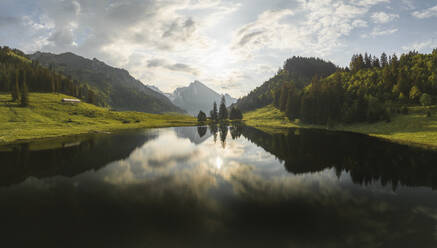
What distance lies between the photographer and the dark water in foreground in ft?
37.6

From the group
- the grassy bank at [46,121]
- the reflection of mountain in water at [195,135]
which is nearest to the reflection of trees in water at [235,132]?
the reflection of mountain in water at [195,135]

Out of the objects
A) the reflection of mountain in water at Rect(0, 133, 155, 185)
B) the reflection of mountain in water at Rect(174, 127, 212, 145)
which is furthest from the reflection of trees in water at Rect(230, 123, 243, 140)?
the reflection of mountain in water at Rect(0, 133, 155, 185)

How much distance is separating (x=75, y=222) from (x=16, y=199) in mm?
9372

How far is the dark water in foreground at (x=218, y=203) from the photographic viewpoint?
1145cm

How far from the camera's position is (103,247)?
10531 millimetres

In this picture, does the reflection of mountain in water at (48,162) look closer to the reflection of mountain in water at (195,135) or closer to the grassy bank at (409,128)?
the reflection of mountain in water at (195,135)

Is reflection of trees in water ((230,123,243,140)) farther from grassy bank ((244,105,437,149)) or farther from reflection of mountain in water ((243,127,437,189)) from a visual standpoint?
grassy bank ((244,105,437,149))

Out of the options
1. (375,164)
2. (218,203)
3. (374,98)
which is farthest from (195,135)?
(374,98)

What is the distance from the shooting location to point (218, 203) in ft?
53.8

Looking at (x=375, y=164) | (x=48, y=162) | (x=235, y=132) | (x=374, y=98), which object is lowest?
(x=375, y=164)

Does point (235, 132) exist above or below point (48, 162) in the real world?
above

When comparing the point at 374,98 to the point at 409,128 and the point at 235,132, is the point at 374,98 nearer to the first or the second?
the point at 409,128

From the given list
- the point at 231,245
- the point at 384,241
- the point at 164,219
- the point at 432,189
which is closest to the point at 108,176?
the point at 164,219

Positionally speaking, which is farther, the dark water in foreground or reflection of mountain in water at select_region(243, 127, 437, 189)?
reflection of mountain in water at select_region(243, 127, 437, 189)
